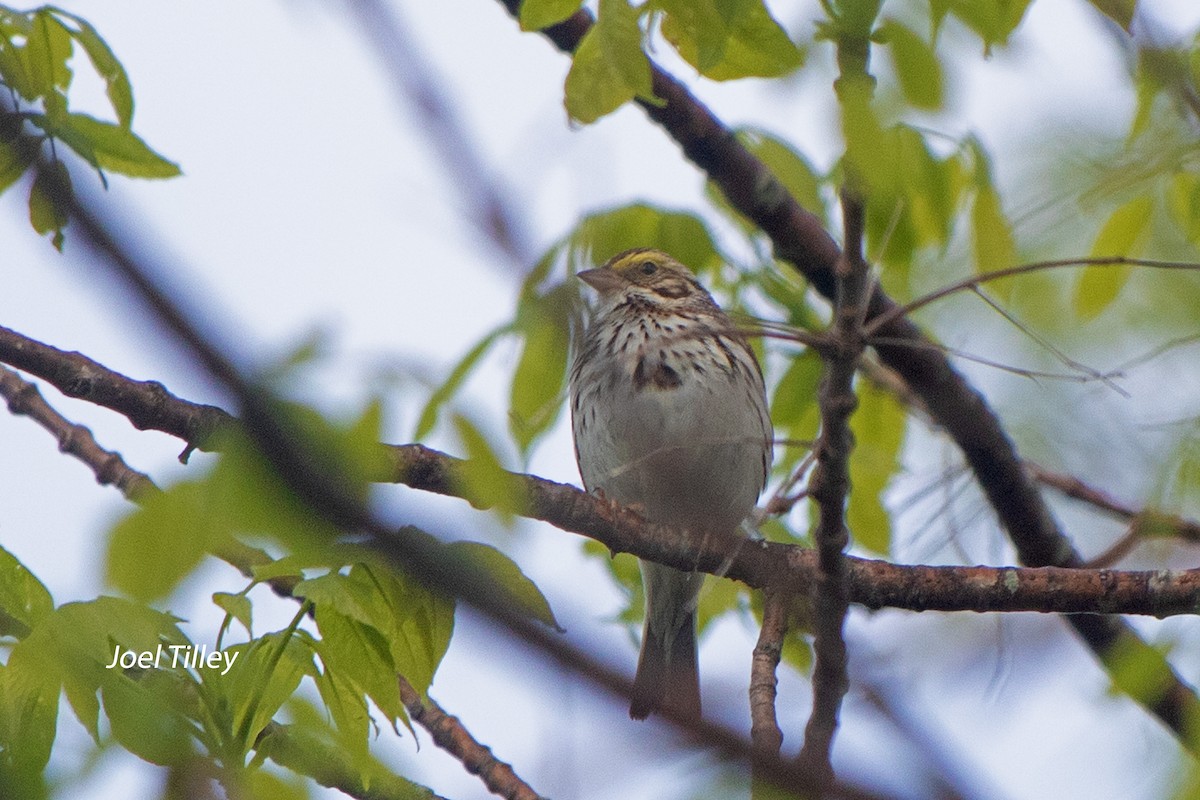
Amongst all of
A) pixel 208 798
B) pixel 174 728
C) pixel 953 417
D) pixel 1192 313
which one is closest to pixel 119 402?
pixel 174 728

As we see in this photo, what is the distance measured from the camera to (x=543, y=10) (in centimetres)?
296

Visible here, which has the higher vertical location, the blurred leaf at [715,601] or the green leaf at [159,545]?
the blurred leaf at [715,601]

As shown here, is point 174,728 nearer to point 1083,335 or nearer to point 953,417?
point 953,417

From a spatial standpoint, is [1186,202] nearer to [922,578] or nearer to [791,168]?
[791,168]

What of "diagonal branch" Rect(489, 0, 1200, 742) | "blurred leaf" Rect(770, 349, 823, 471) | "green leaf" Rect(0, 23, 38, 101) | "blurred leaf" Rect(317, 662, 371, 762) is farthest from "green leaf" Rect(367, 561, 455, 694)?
"diagonal branch" Rect(489, 0, 1200, 742)

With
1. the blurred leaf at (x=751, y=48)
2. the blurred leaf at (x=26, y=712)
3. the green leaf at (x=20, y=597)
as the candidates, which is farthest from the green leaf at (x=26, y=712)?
the blurred leaf at (x=751, y=48)

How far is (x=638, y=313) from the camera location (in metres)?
6.33

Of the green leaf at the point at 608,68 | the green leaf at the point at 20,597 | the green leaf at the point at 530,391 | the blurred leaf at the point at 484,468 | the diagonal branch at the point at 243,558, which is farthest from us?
the diagonal branch at the point at 243,558

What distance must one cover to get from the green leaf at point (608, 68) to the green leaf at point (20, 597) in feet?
5.24

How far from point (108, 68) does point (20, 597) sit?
1.66 meters

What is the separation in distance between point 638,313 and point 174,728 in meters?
4.05

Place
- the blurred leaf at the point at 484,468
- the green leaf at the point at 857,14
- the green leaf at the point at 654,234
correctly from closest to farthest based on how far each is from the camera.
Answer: the blurred leaf at the point at 484,468
the green leaf at the point at 857,14
the green leaf at the point at 654,234

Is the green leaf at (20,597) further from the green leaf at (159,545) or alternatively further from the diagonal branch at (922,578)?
the diagonal branch at (922,578)

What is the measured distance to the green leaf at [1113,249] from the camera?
4.67 metres
